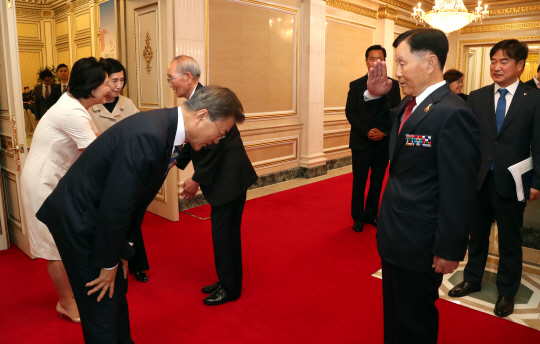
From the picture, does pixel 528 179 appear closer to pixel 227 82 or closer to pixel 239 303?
pixel 239 303

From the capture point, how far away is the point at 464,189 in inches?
64.4

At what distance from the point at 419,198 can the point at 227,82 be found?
172 inches

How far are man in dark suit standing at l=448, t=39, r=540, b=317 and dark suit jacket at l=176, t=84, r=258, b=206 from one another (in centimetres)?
166

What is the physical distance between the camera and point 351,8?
317 inches

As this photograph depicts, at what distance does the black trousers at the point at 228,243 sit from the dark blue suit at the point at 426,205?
1.15 metres

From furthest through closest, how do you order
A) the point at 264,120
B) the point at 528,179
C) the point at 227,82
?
the point at 264,120
the point at 227,82
the point at 528,179

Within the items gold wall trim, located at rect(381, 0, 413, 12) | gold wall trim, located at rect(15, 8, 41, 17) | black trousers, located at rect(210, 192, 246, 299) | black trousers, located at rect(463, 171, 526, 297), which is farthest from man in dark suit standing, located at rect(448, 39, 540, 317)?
gold wall trim, located at rect(15, 8, 41, 17)

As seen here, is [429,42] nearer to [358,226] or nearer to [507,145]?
[507,145]

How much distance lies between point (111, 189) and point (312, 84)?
225 inches

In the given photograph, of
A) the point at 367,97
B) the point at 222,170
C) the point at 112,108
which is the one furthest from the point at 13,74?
the point at 367,97

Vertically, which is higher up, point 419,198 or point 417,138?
point 417,138

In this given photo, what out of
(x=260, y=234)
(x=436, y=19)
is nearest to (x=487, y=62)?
(x=436, y=19)

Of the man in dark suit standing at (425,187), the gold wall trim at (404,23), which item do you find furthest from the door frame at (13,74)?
the gold wall trim at (404,23)

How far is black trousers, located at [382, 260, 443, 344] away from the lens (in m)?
1.78
